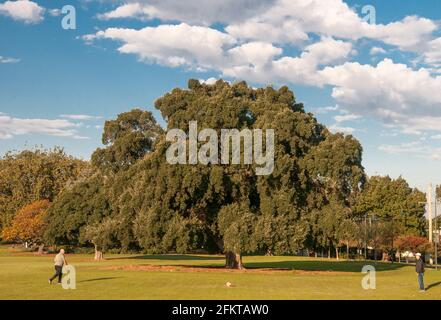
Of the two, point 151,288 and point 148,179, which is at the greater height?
point 148,179

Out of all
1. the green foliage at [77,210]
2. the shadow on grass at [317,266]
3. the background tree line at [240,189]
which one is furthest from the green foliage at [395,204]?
the background tree line at [240,189]

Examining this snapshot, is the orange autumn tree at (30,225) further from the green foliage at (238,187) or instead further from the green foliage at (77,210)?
the green foliage at (238,187)

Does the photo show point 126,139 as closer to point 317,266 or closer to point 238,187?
point 238,187

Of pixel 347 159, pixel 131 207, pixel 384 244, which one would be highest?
pixel 347 159

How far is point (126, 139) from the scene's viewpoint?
163ft

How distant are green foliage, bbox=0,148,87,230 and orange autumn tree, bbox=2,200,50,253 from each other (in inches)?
396

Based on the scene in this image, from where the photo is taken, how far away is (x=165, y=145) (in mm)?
41281

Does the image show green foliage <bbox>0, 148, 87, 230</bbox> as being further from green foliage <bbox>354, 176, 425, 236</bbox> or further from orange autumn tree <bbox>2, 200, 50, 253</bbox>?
green foliage <bbox>354, 176, 425, 236</bbox>

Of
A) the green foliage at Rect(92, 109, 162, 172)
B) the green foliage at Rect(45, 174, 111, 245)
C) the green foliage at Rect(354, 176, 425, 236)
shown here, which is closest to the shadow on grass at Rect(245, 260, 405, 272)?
the green foliage at Rect(92, 109, 162, 172)

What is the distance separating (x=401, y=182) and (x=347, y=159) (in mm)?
56244

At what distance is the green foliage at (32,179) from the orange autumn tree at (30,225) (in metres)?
10.1

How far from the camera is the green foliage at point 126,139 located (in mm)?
50375
